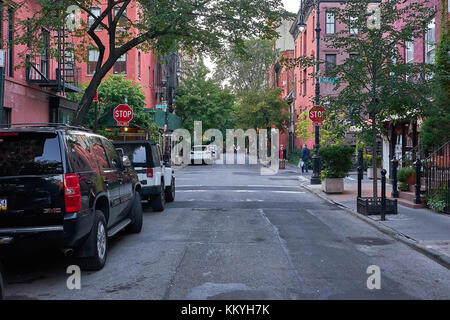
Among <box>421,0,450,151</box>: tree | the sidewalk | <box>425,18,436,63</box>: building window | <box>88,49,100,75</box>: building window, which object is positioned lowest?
the sidewalk

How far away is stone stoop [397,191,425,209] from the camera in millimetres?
13409

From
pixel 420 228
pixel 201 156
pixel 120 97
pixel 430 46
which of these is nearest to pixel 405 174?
pixel 420 228

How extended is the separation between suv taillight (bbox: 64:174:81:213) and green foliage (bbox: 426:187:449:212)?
9.54 meters

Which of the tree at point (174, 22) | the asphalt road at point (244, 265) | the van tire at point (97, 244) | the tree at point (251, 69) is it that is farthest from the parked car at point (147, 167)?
the tree at point (251, 69)

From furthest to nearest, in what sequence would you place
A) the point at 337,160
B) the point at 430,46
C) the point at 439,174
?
the point at 337,160 → the point at 430,46 → the point at 439,174

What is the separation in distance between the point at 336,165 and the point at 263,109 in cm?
3185

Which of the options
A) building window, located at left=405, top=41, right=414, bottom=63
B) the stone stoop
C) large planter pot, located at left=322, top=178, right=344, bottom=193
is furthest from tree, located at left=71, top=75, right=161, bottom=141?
the stone stoop

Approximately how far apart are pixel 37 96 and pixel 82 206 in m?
14.3

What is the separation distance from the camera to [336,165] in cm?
1806

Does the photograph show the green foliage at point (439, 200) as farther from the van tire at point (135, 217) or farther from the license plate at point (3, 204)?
the license plate at point (3, 204)

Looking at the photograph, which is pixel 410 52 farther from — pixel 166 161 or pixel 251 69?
pixel 251 69

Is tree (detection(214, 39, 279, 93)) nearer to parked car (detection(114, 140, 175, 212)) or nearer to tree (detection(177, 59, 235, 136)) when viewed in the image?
tree (detection(177, 59, 235, 136))

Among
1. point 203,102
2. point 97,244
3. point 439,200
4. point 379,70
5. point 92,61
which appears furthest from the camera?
point 203,102

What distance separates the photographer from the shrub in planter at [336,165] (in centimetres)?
1803
